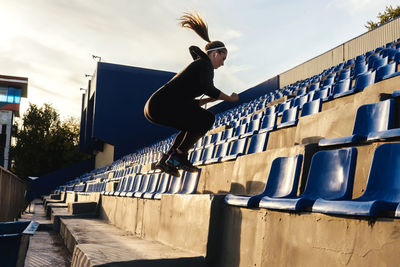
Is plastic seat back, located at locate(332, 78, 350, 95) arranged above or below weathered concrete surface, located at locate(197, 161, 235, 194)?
above

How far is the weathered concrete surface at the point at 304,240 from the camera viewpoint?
53.4 inches

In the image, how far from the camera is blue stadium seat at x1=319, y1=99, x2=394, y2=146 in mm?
2287

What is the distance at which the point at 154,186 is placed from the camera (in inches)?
188

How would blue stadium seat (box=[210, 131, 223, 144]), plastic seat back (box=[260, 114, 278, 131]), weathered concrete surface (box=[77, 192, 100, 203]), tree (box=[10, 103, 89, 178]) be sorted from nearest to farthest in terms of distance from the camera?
plastic seat back (box=[260, 114, 278, 131]) < blue stadium seat (box=[210, 131, 223, 144]) < weathered concrete surface (box=[77, 192, 100, 203]) < tree (box=[10, 103, 89, 178])

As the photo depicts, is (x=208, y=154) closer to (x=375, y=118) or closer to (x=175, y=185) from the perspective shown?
(x=175, y=185)

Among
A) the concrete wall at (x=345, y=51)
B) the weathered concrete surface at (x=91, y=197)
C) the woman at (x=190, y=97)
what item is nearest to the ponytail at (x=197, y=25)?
the woman at (x=190, y=97)

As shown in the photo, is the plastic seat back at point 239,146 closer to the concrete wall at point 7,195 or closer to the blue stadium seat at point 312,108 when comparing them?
the blue stadium seat at point 312,108

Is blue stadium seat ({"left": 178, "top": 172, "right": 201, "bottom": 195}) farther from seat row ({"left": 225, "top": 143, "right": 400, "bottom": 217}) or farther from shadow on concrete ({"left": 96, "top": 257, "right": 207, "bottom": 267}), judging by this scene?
seat row ({"left": 225, "top": 143, "right": 400, "bottom": 217})

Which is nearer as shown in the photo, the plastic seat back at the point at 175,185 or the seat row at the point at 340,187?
the seat row at the point at 340,187

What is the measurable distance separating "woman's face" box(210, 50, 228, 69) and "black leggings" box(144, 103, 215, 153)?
398 millimetres

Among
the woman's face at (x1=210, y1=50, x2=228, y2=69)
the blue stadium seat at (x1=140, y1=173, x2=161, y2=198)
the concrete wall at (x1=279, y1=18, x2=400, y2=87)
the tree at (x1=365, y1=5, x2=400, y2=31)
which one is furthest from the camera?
the tree at (x1=365, y1=5, x2=400, y2=31)

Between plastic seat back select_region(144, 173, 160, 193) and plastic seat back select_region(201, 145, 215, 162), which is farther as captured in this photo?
plastic seat back select_region(201, 145, 215, 162)

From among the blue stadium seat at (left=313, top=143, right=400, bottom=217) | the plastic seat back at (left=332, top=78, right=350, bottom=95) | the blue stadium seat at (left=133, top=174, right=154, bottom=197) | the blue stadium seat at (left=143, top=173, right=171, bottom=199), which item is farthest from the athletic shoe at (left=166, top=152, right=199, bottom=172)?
the plastic seat back at (left=332, top=78, right=350, bottom=95)

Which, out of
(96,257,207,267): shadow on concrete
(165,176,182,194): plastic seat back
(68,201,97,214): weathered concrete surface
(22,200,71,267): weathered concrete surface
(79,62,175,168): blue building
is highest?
(79,62,175,168): blue building
